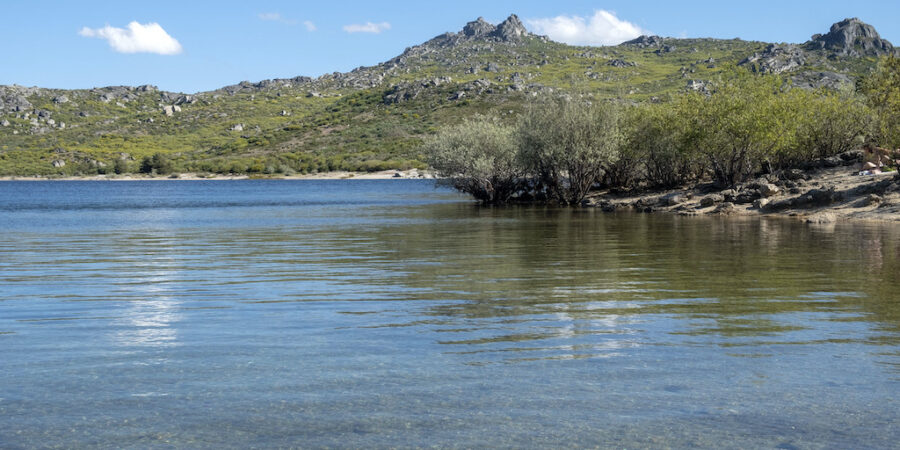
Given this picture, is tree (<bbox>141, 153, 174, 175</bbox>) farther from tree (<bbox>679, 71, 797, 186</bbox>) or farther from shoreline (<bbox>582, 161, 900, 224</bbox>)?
tree (<bbox>679, 71, 797, 186</bbox>)

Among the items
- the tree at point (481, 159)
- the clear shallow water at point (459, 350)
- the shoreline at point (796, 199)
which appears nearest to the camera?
the clear shallow water at point (459, 350)

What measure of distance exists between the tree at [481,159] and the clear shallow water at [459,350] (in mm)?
43692

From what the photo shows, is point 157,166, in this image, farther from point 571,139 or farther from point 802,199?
point 802,199

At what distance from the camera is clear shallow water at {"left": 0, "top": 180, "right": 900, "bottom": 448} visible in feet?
29.2

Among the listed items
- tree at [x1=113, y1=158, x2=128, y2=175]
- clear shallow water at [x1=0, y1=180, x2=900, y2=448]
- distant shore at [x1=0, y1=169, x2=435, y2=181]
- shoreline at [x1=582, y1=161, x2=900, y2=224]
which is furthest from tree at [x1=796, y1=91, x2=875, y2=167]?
tree at [x1=113, y1=158, x2=128, y2=175]

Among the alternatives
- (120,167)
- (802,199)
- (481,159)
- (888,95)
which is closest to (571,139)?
(481,159)

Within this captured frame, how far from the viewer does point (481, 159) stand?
235 ft

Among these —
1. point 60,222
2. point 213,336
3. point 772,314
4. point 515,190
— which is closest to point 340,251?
point 213,336

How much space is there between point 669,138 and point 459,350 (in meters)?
58.6

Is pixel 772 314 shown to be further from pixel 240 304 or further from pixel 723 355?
pixel 240 304

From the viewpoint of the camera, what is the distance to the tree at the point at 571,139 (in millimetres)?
66062

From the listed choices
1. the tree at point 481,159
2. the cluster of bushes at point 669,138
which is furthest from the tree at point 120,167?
the cluster of bushes at point 669,138

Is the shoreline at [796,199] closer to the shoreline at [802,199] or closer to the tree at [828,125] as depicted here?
the shoreline at [802,199]

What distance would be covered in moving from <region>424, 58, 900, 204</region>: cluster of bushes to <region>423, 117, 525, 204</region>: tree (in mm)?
113
